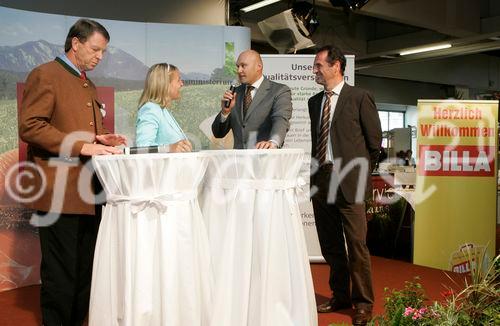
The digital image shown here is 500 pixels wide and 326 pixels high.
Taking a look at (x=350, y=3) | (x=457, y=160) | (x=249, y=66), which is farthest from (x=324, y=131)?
(x=350, y=3)

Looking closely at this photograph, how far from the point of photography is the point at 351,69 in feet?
15.1

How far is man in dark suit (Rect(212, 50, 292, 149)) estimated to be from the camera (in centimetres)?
272

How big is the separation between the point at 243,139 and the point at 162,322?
1.26 m

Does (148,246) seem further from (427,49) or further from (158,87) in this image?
(427,49)

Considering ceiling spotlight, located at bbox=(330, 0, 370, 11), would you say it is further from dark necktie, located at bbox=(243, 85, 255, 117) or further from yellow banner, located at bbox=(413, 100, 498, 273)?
dark necktie, located at bbox=(243, 85, 255, 117)

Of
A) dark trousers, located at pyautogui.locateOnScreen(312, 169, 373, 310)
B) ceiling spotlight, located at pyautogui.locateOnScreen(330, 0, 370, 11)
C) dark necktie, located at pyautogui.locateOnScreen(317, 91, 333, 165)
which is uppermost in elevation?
ceiling spotlight, located at pyautogui.locateOnScreen(330, 0, 370, 11)

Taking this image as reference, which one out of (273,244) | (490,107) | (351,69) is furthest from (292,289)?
(490,107)

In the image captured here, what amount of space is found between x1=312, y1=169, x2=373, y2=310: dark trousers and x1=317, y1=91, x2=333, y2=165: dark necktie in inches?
3.6

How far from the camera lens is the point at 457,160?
455cm

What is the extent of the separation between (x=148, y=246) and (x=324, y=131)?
161cm

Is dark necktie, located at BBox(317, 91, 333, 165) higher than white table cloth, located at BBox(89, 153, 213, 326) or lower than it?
higher

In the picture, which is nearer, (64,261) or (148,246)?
(148,246)

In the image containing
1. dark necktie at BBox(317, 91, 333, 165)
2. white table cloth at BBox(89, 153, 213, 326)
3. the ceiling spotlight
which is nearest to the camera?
white table cloth at BBox(89, 153, 213, 326)

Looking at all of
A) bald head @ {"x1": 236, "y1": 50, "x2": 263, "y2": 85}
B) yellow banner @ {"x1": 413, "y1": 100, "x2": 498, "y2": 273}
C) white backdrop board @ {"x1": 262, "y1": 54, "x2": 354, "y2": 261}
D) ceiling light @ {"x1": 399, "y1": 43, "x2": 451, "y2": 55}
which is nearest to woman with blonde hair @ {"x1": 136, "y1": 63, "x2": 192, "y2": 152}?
bald head @ {"x1": 236, "y1": 50, "x2": 263, "y2": 85}
